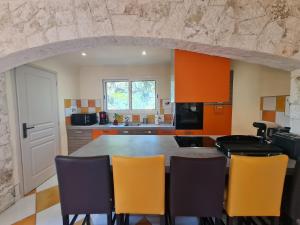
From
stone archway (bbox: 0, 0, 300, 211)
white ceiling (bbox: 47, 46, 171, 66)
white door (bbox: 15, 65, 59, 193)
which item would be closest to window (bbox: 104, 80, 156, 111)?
white ceiling (bbox: 47, 46, 171, 66)

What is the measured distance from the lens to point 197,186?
4.48ft

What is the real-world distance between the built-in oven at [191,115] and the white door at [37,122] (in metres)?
2.35

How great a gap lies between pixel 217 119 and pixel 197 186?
235 centimetres

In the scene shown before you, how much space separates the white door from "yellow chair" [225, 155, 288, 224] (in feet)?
9.22

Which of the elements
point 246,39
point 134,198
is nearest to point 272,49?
point 246,39

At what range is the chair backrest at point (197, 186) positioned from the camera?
133 cm

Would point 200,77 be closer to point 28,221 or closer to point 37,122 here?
point 37,122

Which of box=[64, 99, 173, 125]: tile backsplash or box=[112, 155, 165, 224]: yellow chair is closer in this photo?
box=[112, 155, 165, 224]: yellow chair

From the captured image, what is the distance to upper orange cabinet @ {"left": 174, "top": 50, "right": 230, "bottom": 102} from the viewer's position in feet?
8.24

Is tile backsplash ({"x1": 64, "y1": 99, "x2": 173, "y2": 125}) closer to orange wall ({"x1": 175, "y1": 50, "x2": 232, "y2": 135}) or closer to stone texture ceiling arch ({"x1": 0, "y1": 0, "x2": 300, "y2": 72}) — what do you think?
orange wall ({"x1": 175, "y1": 50, "x2": 232, "y2": 135})

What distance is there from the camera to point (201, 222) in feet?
6.15

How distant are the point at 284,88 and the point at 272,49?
3.91 ft

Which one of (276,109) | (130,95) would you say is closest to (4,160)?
(130,95)

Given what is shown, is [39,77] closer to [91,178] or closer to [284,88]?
[91,178]
